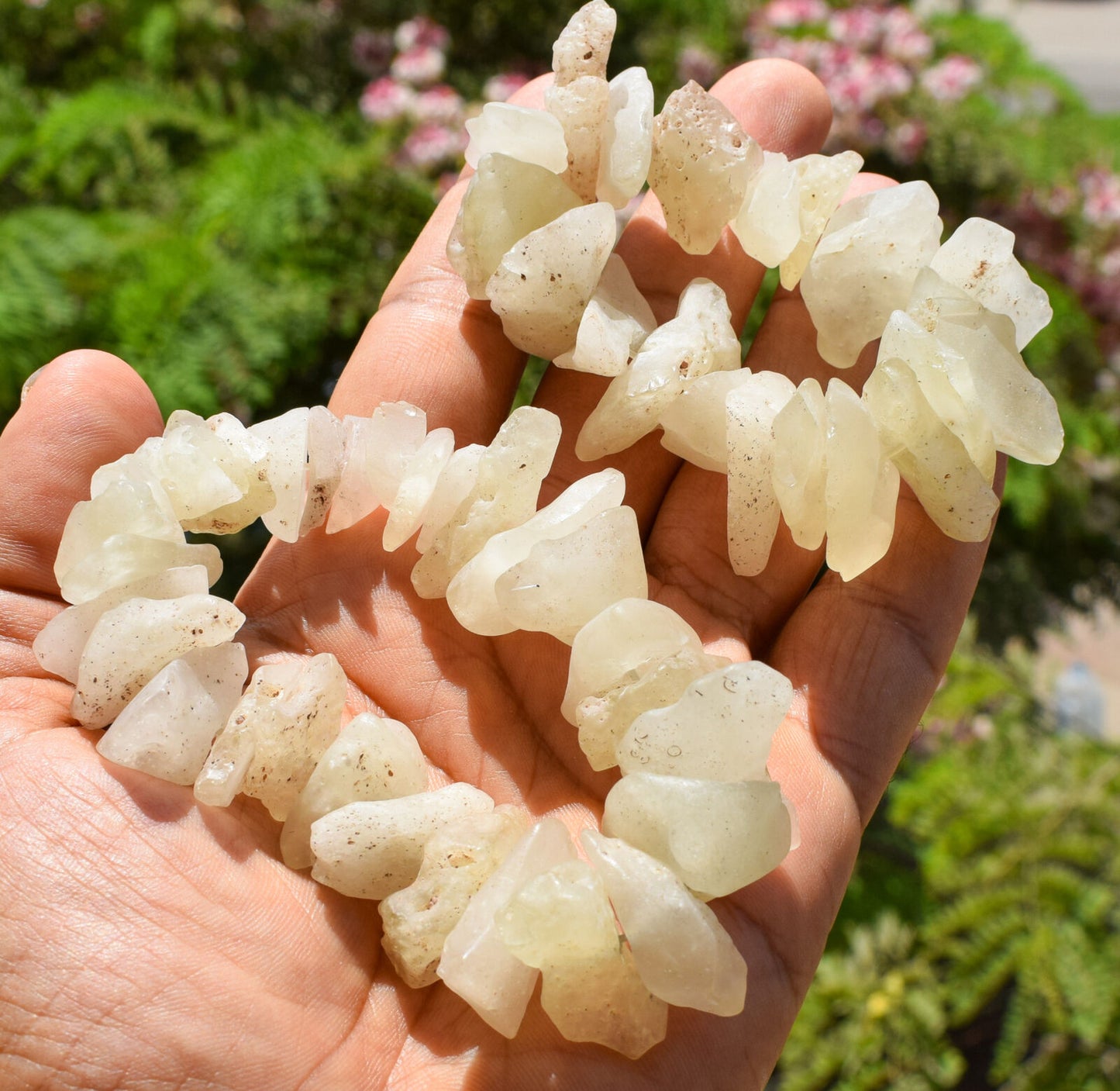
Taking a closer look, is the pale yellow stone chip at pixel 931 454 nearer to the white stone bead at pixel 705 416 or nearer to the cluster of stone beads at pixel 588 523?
the cluster of stone beads at pixel 588 523

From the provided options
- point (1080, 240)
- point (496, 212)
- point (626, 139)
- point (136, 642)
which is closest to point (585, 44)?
point (626, 139)

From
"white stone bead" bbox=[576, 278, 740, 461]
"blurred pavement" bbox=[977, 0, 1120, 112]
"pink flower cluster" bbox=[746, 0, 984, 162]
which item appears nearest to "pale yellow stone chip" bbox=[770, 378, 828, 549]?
"white stone bead" bbox=[576, 278, 740, 461]

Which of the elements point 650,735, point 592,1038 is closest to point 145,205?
point 650,735

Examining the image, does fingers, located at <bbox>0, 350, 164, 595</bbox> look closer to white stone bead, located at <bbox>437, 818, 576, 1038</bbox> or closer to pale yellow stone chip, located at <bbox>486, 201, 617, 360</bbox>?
pale yellow stone chip, located at <bbox>486, 201, 617, 360</bbox>

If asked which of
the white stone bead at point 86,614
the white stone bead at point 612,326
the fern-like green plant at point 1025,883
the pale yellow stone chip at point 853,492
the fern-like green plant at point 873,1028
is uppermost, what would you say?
the white stone bead at point 612,326

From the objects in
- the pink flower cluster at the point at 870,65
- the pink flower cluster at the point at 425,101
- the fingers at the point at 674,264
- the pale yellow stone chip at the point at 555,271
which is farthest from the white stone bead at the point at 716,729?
the pink flower cluster at the point at 870,65
